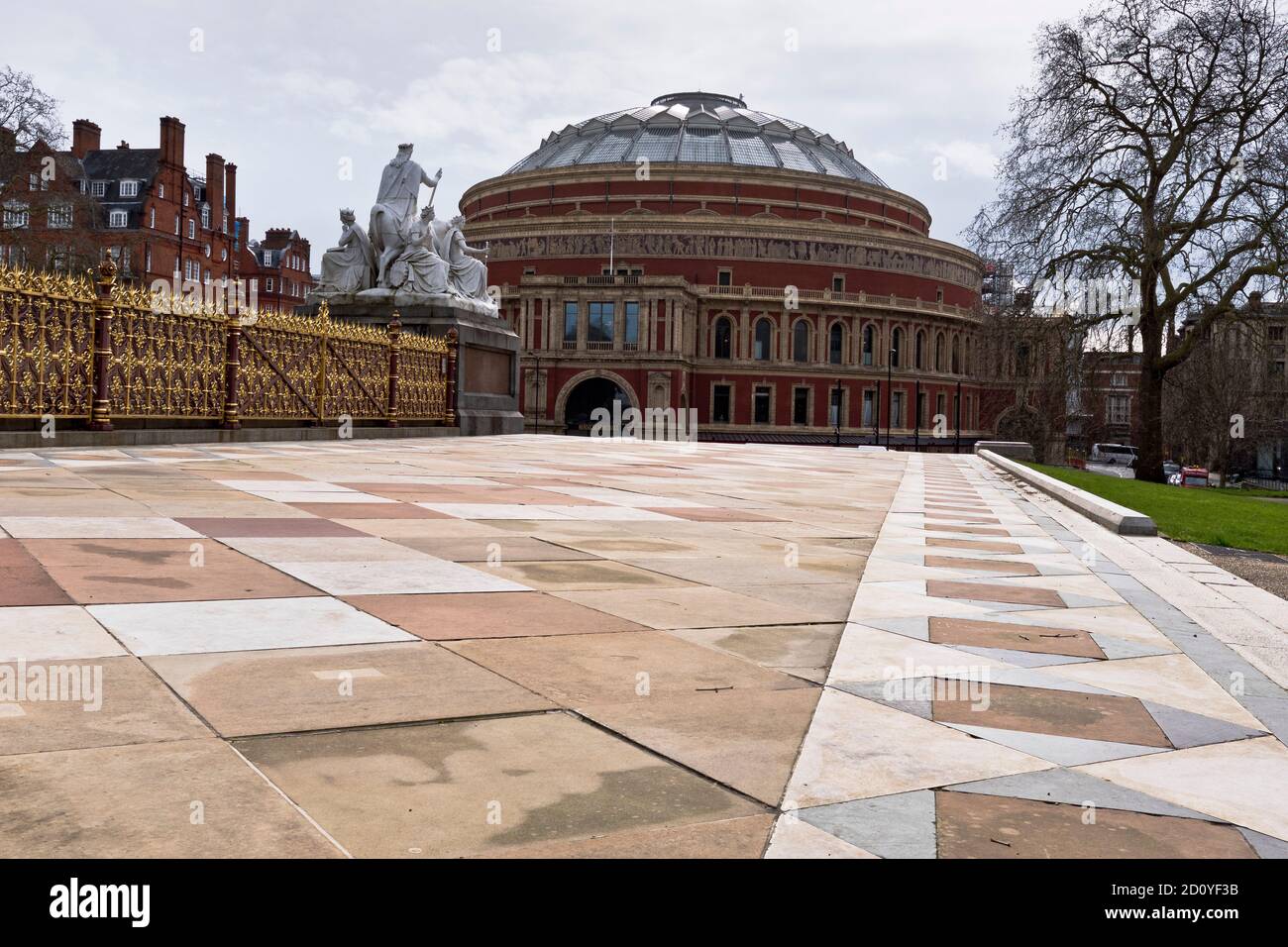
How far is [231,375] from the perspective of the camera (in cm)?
1798

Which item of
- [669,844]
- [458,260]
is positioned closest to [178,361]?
[458,260]

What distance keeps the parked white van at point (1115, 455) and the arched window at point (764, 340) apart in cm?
3101

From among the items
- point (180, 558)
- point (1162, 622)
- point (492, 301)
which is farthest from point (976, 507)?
point (492, 301)

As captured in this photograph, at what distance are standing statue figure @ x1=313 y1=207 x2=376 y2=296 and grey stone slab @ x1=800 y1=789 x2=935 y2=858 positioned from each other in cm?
2407

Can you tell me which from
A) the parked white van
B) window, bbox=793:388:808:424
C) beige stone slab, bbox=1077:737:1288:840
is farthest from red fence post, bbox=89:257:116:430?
the parked white van

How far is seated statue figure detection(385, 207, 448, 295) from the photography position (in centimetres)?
2509

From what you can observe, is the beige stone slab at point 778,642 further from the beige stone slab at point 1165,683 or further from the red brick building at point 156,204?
the red brick building at point 156,204

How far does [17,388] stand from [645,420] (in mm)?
58100

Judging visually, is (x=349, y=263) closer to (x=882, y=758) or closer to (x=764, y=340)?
(x=882, y=758)

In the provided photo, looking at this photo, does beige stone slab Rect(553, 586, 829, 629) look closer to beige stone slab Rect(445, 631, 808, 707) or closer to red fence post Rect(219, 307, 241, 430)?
beige stone slab Rect(445, 631, 808, 707)

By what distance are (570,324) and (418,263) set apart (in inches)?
1922
